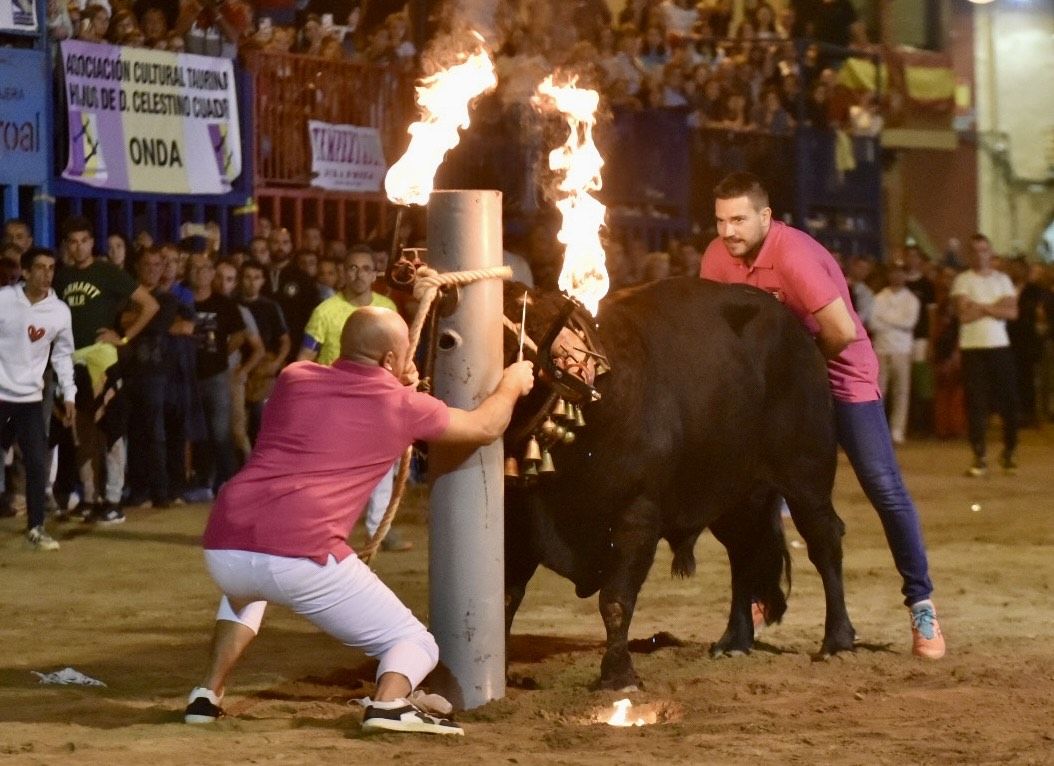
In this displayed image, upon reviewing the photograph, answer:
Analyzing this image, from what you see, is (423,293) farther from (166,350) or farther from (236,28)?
(236,28)

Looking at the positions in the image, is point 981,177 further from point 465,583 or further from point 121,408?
point 465,583

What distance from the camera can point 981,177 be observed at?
36.3m

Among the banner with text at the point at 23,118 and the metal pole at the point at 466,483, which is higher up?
the banner with text at the point at 23,118

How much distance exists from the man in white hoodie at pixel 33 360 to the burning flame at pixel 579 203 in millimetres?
5631

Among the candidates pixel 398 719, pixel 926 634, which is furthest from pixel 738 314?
pixel 398 719

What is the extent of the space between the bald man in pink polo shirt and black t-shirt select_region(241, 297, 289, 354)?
8.87 meters

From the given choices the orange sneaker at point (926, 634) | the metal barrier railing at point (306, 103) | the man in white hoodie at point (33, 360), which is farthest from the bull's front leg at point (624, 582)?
the metal barrier railing at point (306, 103)

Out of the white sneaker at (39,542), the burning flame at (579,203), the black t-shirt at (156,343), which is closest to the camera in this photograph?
the burning flame at (579,203)

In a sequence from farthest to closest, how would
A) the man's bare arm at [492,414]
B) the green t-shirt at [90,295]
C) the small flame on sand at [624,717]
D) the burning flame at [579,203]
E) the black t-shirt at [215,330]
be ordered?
1. the black t-shirt at [215,330]
2. the green t-shirt at [90,295]
3. the burning flame at [579,203]
4. the small flame on sand at [624,717]
5. the man's bare arm at [492,414]

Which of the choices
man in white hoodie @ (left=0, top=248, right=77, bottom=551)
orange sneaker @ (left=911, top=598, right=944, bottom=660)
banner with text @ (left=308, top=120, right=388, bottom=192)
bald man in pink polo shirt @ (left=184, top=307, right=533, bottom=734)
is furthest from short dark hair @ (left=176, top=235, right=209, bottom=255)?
bald man in pink polo shirt @ (left=184, top=307, right=533, bottom=734)

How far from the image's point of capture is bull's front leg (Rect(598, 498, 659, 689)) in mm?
7508

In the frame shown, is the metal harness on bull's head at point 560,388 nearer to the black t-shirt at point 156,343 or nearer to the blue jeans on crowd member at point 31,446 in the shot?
the blue jeans on crowd member at point 31,446

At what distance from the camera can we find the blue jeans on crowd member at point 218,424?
50.7 ft

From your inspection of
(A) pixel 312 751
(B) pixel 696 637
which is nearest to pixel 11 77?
(B) pixel 696 637
